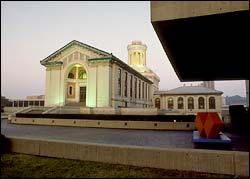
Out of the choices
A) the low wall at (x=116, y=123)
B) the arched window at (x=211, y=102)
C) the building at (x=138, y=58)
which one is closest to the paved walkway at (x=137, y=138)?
the low wall at (x=116, y=123)

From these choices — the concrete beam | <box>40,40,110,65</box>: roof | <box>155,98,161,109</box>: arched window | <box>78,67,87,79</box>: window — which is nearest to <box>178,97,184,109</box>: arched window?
<box>155,98,161,109</box>: arched window

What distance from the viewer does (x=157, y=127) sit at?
1553 cm

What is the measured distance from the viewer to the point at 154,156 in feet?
18.9

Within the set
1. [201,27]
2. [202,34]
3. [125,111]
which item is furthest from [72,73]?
[201,27]

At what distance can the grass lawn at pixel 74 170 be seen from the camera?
5219mm

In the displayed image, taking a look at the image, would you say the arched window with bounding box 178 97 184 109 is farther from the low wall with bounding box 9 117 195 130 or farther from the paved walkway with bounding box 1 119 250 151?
the paved walkway with bounding box 1 119 250 151

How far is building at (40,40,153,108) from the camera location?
111ft

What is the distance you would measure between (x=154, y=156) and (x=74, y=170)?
2132mm

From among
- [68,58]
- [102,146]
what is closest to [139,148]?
[102,146]

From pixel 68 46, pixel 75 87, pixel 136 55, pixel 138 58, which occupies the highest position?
pixel 136 55

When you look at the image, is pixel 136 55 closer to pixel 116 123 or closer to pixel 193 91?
pixel 193 91

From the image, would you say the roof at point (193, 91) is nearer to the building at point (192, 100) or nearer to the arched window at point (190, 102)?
the building at point (192, 100)

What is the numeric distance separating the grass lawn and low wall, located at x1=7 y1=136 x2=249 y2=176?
159 millimetres

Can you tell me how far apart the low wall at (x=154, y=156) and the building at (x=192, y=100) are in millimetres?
43473
